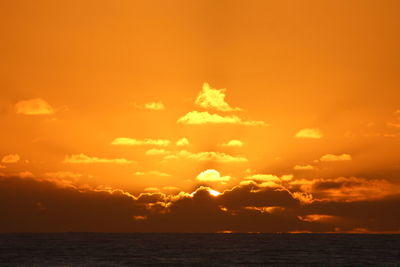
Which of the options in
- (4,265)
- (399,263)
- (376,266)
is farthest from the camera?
(399,263)

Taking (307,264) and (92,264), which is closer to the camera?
(92,264)

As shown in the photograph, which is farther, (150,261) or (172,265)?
(150,261)

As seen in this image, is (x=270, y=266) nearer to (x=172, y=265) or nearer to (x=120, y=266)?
(x=172, y=265)

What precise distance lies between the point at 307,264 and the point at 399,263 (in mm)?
22493

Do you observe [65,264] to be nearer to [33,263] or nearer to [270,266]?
[33,263]

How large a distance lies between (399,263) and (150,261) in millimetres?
57675

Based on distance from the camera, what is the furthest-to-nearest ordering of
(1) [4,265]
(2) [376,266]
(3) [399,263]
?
(3) [399,263], (2) [376,266], (1) [4,265]

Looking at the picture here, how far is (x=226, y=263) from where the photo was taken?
12719 centimetres

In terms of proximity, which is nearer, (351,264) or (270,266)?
(270,266)

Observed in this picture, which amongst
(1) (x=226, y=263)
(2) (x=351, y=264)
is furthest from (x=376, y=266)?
(1) (x=226, y=263)

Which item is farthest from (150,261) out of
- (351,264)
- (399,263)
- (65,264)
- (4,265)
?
(399,263)

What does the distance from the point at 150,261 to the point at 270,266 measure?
2902cm

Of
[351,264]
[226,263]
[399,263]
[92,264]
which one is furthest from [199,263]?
[399,263]

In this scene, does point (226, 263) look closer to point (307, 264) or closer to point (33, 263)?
point (307, 264)
